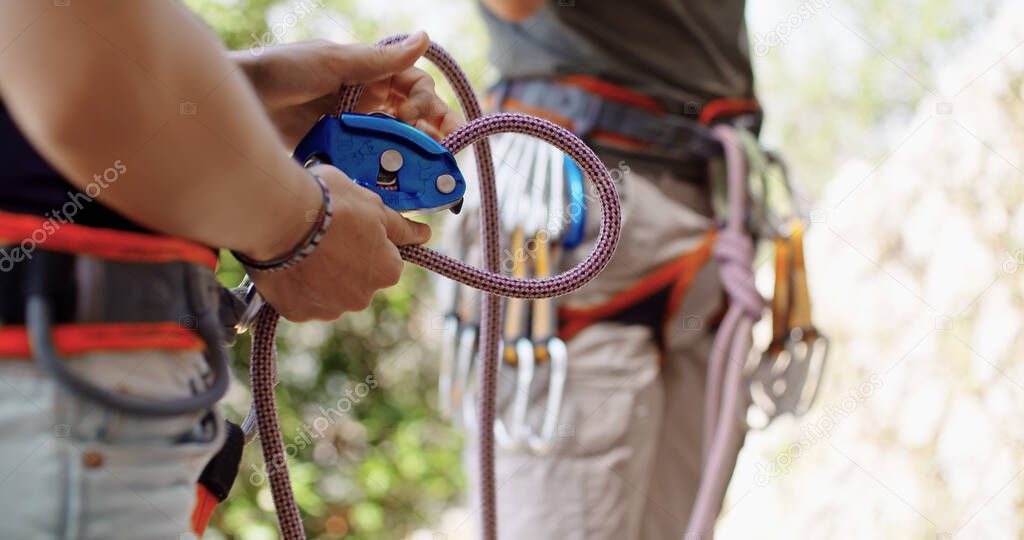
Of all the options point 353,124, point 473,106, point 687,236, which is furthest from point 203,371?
point 687,236

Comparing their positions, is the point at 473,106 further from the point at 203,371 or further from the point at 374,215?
the point at 203,371

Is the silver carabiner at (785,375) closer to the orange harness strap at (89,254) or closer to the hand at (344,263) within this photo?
the hand at (344,263)

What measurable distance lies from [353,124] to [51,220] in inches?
8.8

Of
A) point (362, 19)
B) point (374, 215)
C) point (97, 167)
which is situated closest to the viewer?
point (97, 167)

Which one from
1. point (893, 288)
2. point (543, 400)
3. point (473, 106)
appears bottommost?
point (893, 288)

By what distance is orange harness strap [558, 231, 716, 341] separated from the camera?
131 centimetres

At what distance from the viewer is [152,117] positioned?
1.74 ft

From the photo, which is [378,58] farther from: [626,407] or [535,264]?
[626,407]

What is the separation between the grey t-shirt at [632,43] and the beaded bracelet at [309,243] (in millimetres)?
748

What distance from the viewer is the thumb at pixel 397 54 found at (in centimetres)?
77

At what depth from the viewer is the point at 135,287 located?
565mm

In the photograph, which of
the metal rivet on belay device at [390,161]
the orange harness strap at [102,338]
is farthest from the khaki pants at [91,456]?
the metal rivet on belay device at [390,161]

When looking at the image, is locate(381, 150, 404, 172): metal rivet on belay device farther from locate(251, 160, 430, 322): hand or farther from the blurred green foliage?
the blurred green foliage

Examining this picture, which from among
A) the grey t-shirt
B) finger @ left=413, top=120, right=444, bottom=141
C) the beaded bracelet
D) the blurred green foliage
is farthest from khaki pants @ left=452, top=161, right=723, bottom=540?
the blurred green foliage
